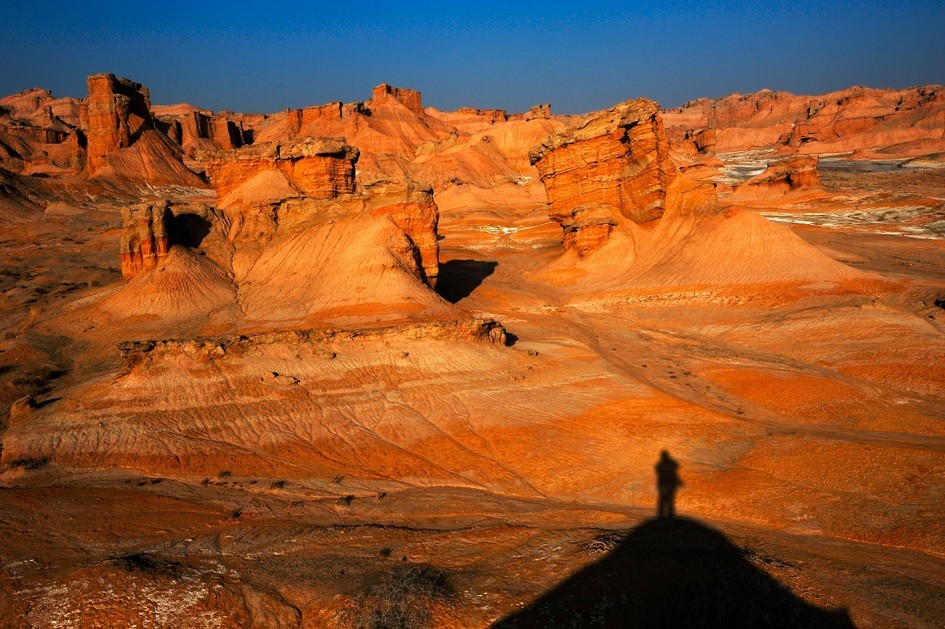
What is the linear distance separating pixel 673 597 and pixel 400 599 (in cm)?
258

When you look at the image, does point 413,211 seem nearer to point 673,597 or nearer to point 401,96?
point 673,597

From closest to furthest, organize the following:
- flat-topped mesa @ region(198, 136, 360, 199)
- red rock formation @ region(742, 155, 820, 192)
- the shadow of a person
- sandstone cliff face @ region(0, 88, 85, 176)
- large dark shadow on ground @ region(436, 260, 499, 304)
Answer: the shadow of a person, large dark shadow on ground @ region(436, 260, 499, 304), flat-topped mesa @ region(198, 136, 360, 199), red rock formation @ region(742, 155, 820, 192), sandstone cliff face @ region(0, 88, 85, 176)

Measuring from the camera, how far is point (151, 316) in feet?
61.8

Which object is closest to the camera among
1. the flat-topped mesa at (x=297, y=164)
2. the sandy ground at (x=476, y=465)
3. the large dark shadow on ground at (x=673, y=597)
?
the large dark shadow on ground at (x=673, y=597)

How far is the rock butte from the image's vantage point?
17.7 ft

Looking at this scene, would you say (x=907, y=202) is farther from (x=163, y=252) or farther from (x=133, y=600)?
(x=133, y=600)

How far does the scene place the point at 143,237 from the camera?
20.5 meters

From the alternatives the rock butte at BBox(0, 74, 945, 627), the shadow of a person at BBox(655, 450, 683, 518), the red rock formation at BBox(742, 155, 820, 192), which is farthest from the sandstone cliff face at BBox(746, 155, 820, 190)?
the shadow of a person at BBox(655, 450, 683, 518)

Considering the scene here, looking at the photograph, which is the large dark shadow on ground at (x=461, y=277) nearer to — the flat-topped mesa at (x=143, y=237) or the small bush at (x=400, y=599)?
the flat-topped mesa at (x=143, y=237)

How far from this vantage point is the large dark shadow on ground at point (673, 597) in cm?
474

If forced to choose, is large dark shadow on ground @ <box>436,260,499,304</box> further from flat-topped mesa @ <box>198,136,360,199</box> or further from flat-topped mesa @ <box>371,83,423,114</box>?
flat-topped mesa @ <box>371,83,423,114</box>

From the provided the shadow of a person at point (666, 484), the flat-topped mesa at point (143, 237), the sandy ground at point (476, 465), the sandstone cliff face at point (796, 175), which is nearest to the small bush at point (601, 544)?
the sandy ground at point (476, 465)

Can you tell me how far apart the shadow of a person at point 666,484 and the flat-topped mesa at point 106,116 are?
60.9 metres

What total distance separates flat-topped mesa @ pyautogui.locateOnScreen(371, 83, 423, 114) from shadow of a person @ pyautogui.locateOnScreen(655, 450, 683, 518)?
3395 inches
